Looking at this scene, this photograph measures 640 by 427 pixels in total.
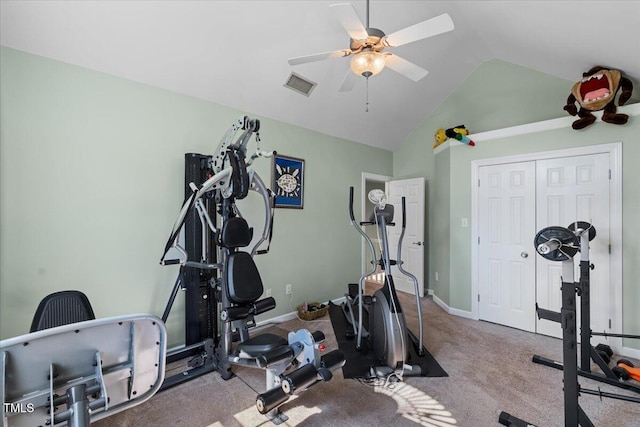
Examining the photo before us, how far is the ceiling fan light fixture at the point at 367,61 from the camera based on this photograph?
2.13m

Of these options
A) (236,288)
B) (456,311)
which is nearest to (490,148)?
(456,311)

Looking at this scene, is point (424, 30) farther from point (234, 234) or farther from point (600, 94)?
point (600, 94)

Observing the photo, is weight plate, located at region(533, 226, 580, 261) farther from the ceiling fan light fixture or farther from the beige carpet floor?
the ceiling fan light fixture

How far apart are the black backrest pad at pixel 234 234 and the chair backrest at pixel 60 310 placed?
3.01ft

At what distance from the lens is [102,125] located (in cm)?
246

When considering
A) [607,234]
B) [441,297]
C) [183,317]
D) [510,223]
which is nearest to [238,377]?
[183,317]

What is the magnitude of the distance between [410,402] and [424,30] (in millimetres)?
2647

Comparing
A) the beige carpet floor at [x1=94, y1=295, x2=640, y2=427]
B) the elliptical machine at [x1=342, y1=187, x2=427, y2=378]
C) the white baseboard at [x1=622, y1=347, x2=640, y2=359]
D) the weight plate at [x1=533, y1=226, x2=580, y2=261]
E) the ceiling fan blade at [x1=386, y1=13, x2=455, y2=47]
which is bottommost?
the beige carpet floor at [x1=94, y1=295, x2=640, y2=427]

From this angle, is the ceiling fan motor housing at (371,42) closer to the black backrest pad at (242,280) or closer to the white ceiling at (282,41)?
the white ceiling at (282,41)

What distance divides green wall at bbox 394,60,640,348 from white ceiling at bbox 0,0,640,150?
0.25m

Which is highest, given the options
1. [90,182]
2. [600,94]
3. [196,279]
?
[600,94]

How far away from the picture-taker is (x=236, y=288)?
2090mm

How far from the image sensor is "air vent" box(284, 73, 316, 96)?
327 cm

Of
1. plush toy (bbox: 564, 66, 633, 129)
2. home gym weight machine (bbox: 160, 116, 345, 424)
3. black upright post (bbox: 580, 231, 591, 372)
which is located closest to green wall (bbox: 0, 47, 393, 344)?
home gym weight machine (bbox: 160, 116, 345, 424)
